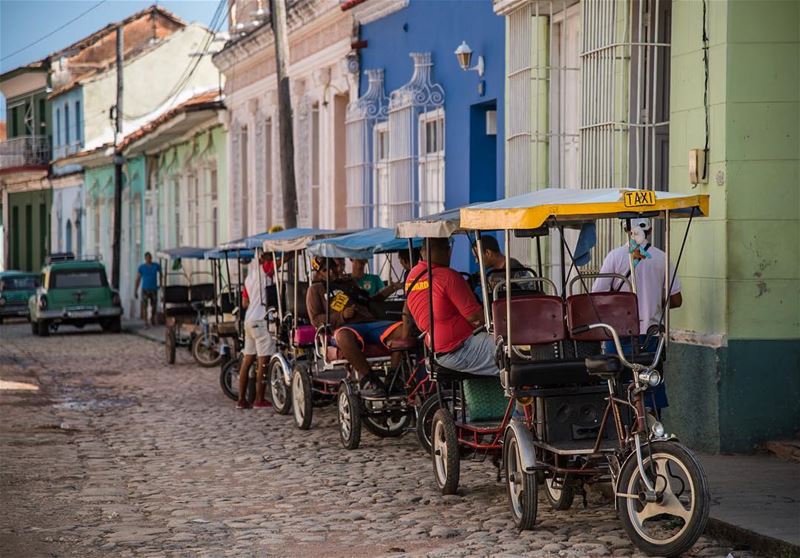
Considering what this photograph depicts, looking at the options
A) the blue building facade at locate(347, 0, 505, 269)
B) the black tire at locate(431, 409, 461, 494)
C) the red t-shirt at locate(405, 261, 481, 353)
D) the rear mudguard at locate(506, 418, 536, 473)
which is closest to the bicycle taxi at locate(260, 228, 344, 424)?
the blue building facade at locate(347, 0, 505, 269)

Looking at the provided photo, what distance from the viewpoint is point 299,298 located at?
48.1ft

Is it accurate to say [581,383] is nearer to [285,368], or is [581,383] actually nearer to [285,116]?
[285,368]

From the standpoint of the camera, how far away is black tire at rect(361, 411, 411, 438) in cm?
1230

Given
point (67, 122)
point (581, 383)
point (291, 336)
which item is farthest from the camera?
point (67, 122)

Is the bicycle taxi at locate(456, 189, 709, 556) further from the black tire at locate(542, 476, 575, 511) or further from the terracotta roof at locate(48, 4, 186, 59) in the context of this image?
Answer: the terracotta roof at locate(48, 4, 186, 59)

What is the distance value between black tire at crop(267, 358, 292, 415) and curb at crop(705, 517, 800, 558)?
22.5 feet

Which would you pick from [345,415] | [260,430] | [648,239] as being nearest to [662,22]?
[648,239]

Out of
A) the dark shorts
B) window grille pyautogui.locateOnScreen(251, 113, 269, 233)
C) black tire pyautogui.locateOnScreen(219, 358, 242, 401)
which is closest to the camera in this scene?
black tire pyautogui.locateOnScreen(219, 358, 242, 401)

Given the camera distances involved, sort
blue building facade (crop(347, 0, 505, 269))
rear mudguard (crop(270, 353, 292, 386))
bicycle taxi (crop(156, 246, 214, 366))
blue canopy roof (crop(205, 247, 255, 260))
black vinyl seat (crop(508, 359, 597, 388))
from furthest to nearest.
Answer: bicycle taxi (crop(156, 246, 214, 366))
blue canopy roof (crop(205, 247, 255, 260))
blue building facade (crop(347, 0, 505, 269))
rear mudguard (crop(270, 353, 292, 386))
black vinyl seat (crop(508, 359, 597, 388))

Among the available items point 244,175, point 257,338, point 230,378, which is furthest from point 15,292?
point 257,338

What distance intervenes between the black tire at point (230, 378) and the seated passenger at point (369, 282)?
179 centimetres

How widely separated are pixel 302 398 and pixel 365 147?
7.95 m

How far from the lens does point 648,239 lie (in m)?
9.83

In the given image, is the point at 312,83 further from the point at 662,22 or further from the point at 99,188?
the point at 99,188
